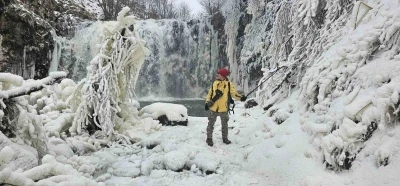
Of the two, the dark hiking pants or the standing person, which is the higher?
the standing person

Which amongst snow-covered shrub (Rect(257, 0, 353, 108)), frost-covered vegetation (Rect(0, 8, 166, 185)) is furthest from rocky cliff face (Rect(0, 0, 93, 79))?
snow-covered shrub (Rect(257, 0, 353, 108))

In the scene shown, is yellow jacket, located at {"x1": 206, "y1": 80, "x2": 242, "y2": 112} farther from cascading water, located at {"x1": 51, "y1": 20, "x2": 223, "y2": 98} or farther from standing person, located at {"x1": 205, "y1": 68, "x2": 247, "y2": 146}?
cascading water, located at {"x1": 51, "y1": 20, "x2": 223, "y2": 98}

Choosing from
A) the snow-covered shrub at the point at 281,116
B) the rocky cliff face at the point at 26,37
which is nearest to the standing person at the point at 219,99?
the snow-covered shrub at the point at 281,116

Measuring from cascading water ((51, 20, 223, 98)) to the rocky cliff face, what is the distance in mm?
3967

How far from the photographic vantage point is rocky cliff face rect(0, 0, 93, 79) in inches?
468

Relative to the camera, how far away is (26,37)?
12.6m

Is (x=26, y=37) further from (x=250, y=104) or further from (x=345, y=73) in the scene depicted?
(x=345, y=73)

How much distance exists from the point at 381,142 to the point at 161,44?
55.5ft

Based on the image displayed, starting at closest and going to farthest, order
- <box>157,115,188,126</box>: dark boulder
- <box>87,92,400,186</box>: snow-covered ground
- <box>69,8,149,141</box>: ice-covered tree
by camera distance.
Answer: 1. <box>87,92,400,186</box>: snow-covered ground
2. <box>69,8,149,141</box>: ice-covered tree
3. <box>157,115,188,126</box>: dark boulder

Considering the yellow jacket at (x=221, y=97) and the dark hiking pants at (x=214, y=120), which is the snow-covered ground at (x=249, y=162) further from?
the yellow jacket at (x=221, y=97)

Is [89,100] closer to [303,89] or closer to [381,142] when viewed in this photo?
[303,89]

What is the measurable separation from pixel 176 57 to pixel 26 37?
8.72 meters

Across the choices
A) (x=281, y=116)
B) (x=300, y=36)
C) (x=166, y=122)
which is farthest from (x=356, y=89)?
(x=166, y=122)

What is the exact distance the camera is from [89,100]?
215 inches
